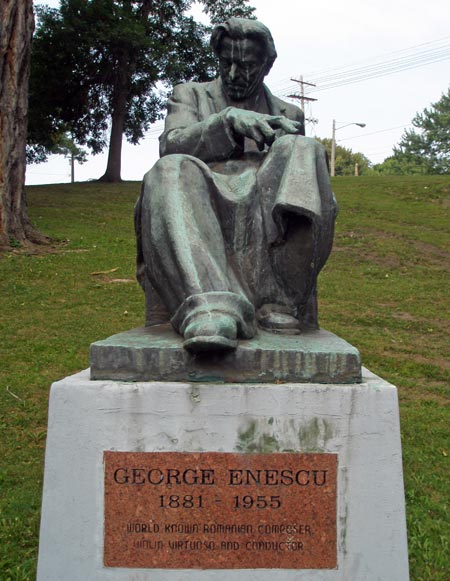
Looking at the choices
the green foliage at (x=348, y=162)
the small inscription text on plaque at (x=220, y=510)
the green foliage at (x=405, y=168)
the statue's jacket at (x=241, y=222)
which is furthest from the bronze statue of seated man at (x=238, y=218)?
Result: the green foliage at (x=348, y=162)

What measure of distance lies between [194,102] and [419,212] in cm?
1216

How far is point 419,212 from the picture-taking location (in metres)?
15.0

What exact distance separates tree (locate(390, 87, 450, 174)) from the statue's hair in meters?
44.7

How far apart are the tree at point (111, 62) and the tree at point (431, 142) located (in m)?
28.1

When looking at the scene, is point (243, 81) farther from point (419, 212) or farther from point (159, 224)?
point (419, 212)

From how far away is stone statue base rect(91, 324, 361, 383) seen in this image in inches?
97.5

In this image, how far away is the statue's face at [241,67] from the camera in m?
3.41

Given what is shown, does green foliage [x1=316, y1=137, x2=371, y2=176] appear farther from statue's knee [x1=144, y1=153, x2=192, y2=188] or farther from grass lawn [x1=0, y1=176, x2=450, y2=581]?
statue's knee [x1=144, y1=153, x2=192, y2=188]

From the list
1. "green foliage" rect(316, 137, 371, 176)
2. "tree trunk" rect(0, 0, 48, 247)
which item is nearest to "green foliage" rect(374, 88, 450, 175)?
"green foliage" rect(316, 137, 371, 176)

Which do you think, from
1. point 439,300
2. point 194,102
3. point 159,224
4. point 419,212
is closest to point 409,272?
point 439,300

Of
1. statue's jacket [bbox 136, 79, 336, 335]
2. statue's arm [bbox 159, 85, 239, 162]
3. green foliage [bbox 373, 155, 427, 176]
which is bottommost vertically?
statue's jacket [bbox 136, 79, 336, 335]

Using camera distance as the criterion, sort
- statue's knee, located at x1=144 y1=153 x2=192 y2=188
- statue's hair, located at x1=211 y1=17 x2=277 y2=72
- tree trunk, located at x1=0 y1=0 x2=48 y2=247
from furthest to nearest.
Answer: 1. tree trunk, located at x1=0 y1=0 x2=48 y2=247
2. statue's hair, located at x1=211 y1=17 x2=277 y2=72
3. statue's knee, located at x1=144 y1=153 x2=192 y2=188

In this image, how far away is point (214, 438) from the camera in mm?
2453

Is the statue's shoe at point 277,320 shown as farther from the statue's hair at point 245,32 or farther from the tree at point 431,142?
the tree at point 431,142
